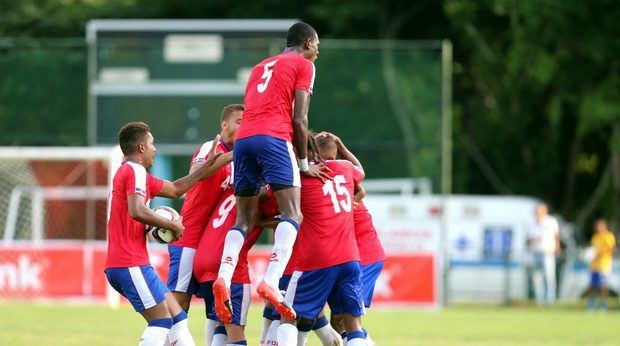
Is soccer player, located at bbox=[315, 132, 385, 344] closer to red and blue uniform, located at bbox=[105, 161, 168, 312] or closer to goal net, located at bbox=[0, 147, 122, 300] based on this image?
red and blue uniform, located at bbox=[105, 161, 168, 312]

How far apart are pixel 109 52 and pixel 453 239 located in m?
8.90

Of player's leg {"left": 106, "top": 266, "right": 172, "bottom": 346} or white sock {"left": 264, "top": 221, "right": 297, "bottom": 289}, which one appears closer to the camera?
player's leg {"left": 106, "top": 266, "right": 172, "bottom": 346}

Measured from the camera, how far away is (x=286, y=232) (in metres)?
10.2

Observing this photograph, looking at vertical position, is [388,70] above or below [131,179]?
above

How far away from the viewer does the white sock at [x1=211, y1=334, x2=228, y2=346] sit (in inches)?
431

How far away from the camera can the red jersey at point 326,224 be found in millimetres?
10352

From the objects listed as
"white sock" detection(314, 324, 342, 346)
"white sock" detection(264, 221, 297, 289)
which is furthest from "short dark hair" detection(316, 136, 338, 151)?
"white sock" detection(314, 324, 342, 346)

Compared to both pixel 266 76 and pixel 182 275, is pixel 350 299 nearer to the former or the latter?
pixel 182 275

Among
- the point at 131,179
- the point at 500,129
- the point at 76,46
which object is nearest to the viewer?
the point at 131,179

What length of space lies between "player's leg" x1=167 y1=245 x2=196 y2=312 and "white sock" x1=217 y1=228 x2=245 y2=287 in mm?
625

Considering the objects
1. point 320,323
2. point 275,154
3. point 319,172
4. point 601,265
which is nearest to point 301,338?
point 320,323

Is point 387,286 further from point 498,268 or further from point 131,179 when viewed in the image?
point 131,179

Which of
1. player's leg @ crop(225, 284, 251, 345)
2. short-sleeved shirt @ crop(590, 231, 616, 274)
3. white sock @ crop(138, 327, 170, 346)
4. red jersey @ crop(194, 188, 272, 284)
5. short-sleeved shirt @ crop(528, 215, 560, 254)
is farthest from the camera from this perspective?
short-sleeved shirt @ crop(528, 215, 560, 254)

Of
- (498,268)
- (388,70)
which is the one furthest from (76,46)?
(498,268)
